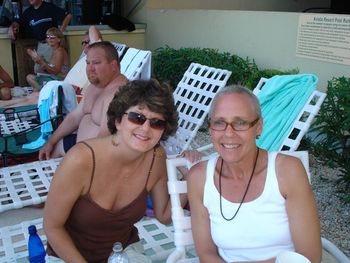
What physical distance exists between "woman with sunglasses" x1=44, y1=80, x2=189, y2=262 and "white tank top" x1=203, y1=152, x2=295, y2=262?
304 mm

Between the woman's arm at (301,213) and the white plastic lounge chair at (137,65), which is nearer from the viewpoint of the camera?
the woman's arm at (301,213)

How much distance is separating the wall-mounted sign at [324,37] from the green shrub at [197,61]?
777 millimetres

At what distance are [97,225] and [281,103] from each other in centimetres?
186

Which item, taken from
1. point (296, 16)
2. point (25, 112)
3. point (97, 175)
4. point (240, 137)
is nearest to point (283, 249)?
point (240, 137)

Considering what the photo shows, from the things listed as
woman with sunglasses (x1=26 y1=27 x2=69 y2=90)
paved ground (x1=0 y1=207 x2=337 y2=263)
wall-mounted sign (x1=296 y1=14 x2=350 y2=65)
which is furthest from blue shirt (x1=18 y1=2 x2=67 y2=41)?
paved ground (x1=0 y1=207 x2=337 y2=263)

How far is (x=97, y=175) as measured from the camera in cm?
161

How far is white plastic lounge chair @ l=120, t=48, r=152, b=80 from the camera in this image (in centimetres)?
450

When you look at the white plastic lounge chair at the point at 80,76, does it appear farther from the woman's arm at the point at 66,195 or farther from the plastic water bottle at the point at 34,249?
the woman's arm at the point at 66,195

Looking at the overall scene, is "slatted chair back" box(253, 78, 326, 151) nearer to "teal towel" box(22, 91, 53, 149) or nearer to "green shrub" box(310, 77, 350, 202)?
"green shrub" box(310, 77, 350, 202)

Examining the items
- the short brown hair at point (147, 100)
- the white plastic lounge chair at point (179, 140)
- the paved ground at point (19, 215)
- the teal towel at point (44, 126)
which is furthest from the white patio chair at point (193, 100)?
the short brown hair at point (147, 100)

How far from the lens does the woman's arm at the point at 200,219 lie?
1.66m

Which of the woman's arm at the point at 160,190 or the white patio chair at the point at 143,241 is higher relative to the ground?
the woman's arm at the point at 160,190

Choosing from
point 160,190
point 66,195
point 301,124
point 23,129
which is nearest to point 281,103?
point 301,124

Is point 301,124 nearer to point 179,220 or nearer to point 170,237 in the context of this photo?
point 170,237
